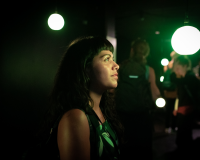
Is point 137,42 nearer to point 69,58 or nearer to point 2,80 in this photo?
point 69,58

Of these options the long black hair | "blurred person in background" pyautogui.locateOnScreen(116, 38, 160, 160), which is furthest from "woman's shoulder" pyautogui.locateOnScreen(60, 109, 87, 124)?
"blurred person in background" pyautogui.locateOnScreen(116, 38, 160, 160)

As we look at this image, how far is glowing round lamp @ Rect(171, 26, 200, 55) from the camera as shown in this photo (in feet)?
7.16

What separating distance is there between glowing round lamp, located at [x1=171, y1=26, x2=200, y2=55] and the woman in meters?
1.23

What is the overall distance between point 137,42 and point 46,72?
2104 mm

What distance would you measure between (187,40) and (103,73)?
1478 millimetres

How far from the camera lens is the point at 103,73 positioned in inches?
53.7

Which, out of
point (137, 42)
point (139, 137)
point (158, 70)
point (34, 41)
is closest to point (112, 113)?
point (139, 137)

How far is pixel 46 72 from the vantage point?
3.84 m

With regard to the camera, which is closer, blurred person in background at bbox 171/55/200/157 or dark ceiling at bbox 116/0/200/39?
blurred person in background at bbox 171/55/200/157

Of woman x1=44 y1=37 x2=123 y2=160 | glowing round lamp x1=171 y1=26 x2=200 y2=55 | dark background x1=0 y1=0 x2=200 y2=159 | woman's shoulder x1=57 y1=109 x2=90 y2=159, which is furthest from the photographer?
dark background x1=0 y1=0 x2=200 y2=159

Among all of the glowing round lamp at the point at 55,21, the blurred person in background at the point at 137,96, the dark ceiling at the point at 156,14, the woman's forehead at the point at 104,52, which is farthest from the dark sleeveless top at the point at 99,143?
the dark ceiling at the point at 156,14

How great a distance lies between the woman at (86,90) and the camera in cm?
112

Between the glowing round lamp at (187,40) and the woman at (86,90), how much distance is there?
4.03 feet

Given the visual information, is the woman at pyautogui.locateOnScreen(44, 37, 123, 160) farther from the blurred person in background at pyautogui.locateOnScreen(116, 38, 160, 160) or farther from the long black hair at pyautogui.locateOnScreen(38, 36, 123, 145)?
the blurred person in background at pyautogui.locateOnScreen(116, 38, 160, 160)
